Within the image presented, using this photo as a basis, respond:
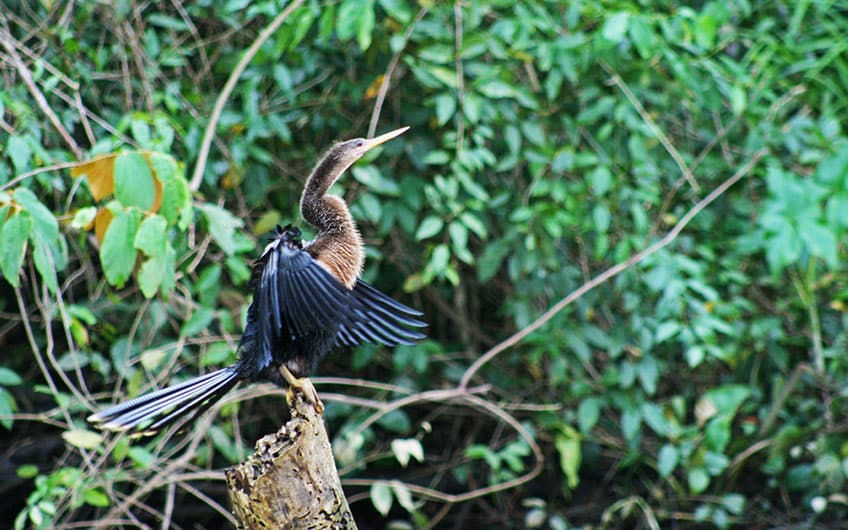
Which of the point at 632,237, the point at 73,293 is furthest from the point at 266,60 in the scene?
the point at 632,237

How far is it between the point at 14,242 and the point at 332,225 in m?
0.85

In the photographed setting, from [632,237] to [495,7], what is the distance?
1.13m

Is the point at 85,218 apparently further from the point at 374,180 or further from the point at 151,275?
the point at 374,180

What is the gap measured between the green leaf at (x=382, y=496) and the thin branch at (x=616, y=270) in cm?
54

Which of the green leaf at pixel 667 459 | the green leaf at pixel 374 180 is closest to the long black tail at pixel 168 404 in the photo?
the green leaf at pixel 374 180

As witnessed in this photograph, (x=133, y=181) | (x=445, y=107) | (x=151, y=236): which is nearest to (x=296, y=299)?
(x=151, y=236)

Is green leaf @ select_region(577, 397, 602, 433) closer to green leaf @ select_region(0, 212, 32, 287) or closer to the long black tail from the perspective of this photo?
the long black tail

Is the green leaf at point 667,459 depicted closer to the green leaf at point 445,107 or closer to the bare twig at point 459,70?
the bare twig at point 459,70

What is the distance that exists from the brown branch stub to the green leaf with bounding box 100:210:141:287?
0.74m

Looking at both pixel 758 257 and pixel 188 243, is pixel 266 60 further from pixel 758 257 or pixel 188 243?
pixel 758 257

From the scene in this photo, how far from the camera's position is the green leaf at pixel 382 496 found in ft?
12.2

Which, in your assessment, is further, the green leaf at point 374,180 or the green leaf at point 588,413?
the green leaf at point 588,413

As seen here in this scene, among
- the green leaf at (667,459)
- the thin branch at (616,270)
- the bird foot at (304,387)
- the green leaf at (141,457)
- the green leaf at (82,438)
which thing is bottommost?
the green leaf at (667,459)

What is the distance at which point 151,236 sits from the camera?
9.02ft
